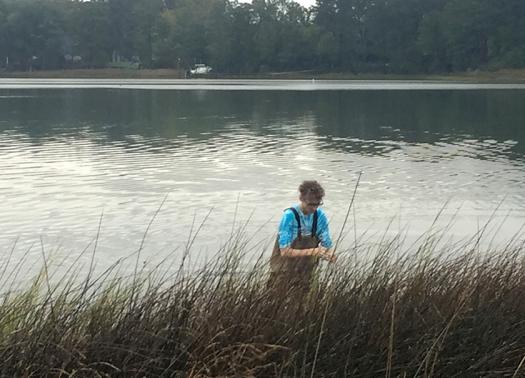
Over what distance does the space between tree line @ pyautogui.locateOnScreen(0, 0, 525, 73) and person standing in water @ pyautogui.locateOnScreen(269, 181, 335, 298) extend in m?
99.1

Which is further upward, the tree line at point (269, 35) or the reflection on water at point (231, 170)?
the tree line at point (269, 35)

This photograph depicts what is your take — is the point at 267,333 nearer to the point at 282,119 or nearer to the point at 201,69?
the point at 282,119

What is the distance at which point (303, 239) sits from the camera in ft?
20.3

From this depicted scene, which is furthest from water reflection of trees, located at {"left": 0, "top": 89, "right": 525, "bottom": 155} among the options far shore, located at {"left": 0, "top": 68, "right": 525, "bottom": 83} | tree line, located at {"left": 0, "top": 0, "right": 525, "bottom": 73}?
tree line, located at {"left": 0, "top": 0, "right": 525, "bottom": 73}

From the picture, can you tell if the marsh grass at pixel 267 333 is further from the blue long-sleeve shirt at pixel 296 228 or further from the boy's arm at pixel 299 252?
the blue long-sleeve shirt at pixel 296 228

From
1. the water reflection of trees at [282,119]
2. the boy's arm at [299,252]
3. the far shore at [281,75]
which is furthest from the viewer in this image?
the far shore at [281,75]

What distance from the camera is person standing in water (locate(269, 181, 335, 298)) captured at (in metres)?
5.57

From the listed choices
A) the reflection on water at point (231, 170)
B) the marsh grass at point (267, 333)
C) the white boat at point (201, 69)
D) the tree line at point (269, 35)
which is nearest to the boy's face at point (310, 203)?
the marsh grass at point (267, 333)

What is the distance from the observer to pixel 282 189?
652 inches

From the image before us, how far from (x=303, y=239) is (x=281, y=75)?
355ft

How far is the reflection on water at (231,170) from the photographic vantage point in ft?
42.9

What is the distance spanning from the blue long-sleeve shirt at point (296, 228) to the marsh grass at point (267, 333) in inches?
37.6

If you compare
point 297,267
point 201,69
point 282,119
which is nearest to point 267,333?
point 297,267

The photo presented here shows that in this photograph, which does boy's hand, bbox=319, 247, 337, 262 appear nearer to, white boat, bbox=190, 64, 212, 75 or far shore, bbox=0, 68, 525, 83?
far shore, bbox=0, 68, 525, 83
